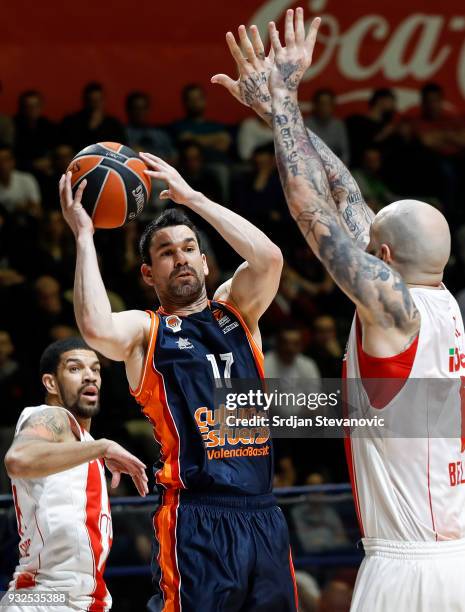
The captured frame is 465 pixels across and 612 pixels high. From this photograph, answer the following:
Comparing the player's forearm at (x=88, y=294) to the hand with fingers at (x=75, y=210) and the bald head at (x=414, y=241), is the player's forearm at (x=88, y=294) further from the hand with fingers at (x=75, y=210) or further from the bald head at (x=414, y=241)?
the bald head at (x=414, y=241)

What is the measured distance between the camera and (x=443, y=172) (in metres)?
11.9

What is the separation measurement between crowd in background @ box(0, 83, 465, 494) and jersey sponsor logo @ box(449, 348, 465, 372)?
14.9 ft

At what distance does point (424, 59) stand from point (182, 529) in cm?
927

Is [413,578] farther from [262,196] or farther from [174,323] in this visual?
[262,196]

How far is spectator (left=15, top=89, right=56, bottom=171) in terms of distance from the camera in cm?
1095

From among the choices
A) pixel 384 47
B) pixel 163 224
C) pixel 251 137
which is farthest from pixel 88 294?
pixel 384 47

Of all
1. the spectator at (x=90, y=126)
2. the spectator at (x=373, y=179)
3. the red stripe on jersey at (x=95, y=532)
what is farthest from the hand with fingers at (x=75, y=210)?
the spectator at (x=373, y=179)

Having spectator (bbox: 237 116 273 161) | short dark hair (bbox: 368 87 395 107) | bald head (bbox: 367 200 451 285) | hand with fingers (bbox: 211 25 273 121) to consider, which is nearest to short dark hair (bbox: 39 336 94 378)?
hand with fingers (bbox: 211 25 273 121)

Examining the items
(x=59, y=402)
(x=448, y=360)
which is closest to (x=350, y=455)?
(x=448, y=360)

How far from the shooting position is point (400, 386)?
3.83 metres

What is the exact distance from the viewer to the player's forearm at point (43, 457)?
475 centimetres

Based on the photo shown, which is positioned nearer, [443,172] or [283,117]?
[283,117]

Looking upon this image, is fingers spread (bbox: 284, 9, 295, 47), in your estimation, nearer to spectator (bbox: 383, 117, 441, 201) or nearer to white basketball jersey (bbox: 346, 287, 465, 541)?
white basketball jersey (bbox: 346, 287, 465, 541)

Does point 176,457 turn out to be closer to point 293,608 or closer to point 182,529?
point 182,529
